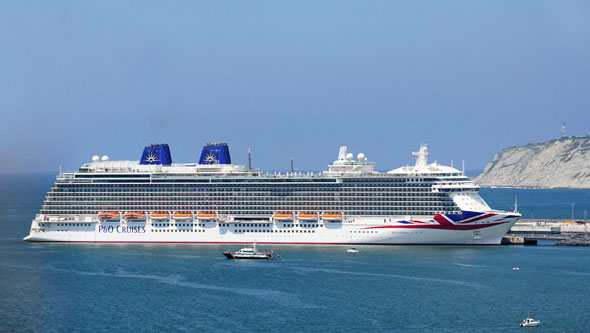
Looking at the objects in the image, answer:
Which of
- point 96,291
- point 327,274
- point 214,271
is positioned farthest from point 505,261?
point 96,291

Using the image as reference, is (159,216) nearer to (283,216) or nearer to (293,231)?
(283,216)

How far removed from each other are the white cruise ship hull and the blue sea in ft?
3.88

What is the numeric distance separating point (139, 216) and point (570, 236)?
39620mm

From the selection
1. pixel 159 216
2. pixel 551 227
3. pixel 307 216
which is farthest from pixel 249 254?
pixel 551 227

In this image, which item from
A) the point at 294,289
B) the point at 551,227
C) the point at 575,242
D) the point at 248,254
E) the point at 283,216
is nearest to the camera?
the point at 294,289

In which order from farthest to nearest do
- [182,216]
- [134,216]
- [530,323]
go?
[134,216] < [182,216] < [530,323]

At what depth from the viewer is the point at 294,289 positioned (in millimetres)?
55781

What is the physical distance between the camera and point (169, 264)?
2584 inches

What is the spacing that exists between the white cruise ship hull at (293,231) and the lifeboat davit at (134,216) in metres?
0.43

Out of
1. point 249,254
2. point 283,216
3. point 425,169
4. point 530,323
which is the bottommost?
point 530,323

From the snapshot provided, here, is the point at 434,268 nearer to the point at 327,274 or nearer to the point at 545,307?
the point at 327,274

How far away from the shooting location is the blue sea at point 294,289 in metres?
46.8

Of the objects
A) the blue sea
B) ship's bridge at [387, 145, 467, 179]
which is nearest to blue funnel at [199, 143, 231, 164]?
the blue sea

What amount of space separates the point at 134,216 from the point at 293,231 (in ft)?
46.2
